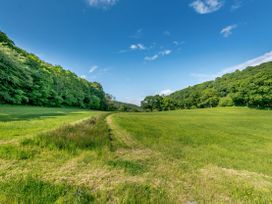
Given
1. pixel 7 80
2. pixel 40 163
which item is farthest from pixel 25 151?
pixel 7 80

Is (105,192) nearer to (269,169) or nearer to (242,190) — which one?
(242,190)

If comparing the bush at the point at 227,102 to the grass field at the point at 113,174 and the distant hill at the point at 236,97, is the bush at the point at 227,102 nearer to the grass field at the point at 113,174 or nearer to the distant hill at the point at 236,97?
the distant hill at the point at 236,97

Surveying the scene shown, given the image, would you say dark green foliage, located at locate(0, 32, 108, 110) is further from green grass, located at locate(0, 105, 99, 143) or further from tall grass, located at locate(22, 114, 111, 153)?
tall grass, located at locate(22, 114, 111, 153)

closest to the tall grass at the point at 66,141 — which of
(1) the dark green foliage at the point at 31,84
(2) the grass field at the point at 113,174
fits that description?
(2) the grass field at the point at 113,174

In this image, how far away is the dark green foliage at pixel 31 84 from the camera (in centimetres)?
2350

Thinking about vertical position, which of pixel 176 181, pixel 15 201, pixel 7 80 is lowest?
pixel 176 181

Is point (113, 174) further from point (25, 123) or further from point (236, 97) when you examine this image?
point (236, 97)

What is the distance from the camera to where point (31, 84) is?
28.3m

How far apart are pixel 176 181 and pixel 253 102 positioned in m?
55.9

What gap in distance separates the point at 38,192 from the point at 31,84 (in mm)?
30720

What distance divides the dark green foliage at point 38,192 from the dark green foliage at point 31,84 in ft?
83.3

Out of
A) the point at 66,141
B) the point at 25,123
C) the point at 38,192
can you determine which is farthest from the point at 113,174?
the point at 25,123

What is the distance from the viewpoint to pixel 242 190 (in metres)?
3.88

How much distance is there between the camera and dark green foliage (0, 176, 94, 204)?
2922 millimetres
